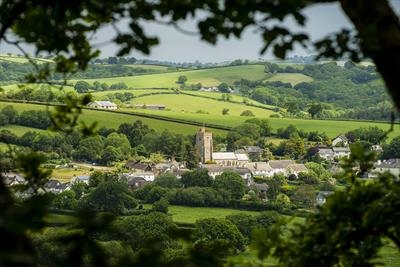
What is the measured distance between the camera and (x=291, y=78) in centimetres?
15088

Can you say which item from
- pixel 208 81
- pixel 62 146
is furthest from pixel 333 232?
pixel 208 81

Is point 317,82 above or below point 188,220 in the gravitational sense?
above

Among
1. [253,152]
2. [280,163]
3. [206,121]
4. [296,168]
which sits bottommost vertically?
[296,168]

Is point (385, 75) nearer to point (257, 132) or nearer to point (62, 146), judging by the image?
point (62, 146)

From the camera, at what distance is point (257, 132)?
310 ft

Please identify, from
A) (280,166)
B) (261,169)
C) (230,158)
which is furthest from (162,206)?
(230,158)

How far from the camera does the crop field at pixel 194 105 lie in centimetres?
10731

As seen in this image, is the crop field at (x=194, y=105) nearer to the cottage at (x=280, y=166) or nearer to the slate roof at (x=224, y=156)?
the slate roof at (x=224, y=156)

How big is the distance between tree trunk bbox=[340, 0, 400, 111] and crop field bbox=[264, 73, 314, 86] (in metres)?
143

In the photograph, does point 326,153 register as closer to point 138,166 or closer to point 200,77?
point 138,166

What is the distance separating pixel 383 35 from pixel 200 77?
5376 inches

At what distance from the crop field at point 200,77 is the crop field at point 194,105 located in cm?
1242

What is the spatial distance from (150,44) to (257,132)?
301 ft

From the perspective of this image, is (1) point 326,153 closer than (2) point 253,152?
Yes
